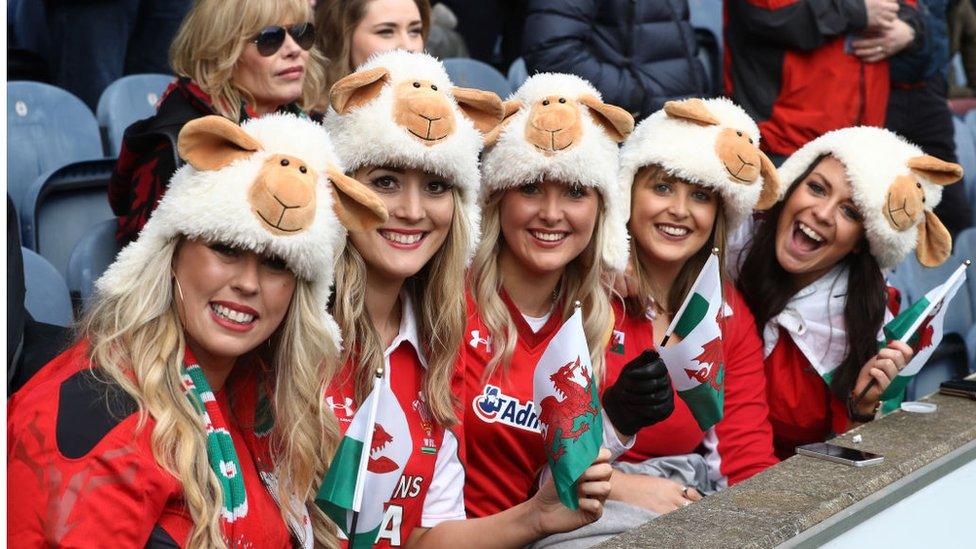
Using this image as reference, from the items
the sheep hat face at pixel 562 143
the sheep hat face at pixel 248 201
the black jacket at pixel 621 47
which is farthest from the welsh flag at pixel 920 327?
the sheep hat face at pixel 248 201

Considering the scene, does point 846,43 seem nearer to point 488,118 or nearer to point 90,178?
point 488,118

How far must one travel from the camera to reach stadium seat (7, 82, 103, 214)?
12.5 ft

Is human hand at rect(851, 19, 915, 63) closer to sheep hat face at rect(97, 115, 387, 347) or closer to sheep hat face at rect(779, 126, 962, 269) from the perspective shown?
sheep hat face at rect(779, 126, 962, 269)

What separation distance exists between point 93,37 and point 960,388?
3.29 meters

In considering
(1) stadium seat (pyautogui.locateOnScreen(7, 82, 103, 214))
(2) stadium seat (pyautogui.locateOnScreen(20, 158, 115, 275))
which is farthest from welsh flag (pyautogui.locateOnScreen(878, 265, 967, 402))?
(1) stadium seat (pyautogui.locateOnScreen(7, 82, 103, 214))

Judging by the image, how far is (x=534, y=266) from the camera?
305cm

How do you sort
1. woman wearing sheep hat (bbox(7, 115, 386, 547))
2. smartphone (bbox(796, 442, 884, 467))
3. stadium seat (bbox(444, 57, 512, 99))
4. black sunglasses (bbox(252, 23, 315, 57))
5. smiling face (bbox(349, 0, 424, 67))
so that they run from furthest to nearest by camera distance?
1. stadium seat (bbox(444, 57, 512, 99))
2. smiling face (bbox(349, 0, 424, 67))
3. black sunglasses (bbox(252, 23, 315, 57))
4. smartphone (bbox(796, 442, 884, 467))
5. woman wearing sheep hat (bbox(7, 115, 386, 547))

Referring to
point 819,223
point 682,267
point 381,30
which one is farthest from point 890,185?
point 381,30

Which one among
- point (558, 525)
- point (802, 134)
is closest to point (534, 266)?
point (558, 525)

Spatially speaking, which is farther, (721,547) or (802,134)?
(802,134)

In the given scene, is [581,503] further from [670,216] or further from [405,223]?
[670,216]

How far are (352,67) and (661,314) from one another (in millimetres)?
1389

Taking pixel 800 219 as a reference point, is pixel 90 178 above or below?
below

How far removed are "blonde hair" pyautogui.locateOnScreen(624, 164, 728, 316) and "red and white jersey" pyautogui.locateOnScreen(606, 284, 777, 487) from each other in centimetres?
5
